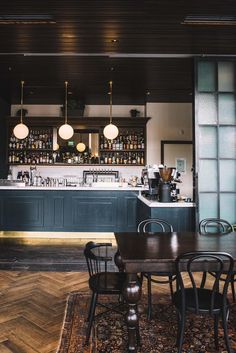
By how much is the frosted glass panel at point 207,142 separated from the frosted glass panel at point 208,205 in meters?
0.65

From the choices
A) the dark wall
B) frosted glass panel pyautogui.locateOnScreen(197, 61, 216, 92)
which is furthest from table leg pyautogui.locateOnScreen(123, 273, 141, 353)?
the dark wall

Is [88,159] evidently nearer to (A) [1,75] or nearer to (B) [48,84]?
(B) [48,84]

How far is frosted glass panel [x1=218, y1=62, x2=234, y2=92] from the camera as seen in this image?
15.9 feet

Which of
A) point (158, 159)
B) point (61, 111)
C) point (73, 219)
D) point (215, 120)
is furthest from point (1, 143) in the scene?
point (215, 120)

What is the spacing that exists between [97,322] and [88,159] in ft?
17.9

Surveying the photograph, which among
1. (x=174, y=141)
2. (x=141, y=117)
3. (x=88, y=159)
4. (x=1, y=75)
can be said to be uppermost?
(x=1, y=75)

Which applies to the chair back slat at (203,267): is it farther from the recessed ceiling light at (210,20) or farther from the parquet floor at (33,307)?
the recessed ceiling light at (210,20)

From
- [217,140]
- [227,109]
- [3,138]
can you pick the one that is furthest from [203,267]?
[3,138]

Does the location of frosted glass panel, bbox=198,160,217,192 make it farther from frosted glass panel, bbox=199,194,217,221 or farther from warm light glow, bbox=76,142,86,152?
warm light glow, bbox=76,142,86,152

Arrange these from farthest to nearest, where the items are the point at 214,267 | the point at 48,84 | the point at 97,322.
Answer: the point at 48,84 → the point at 97,322 → the point at 214,267

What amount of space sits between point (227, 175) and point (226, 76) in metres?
1.59

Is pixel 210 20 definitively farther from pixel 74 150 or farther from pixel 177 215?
pixel 74 150

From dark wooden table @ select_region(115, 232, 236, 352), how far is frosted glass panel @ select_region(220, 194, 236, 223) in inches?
70.2

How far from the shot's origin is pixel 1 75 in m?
6.18
